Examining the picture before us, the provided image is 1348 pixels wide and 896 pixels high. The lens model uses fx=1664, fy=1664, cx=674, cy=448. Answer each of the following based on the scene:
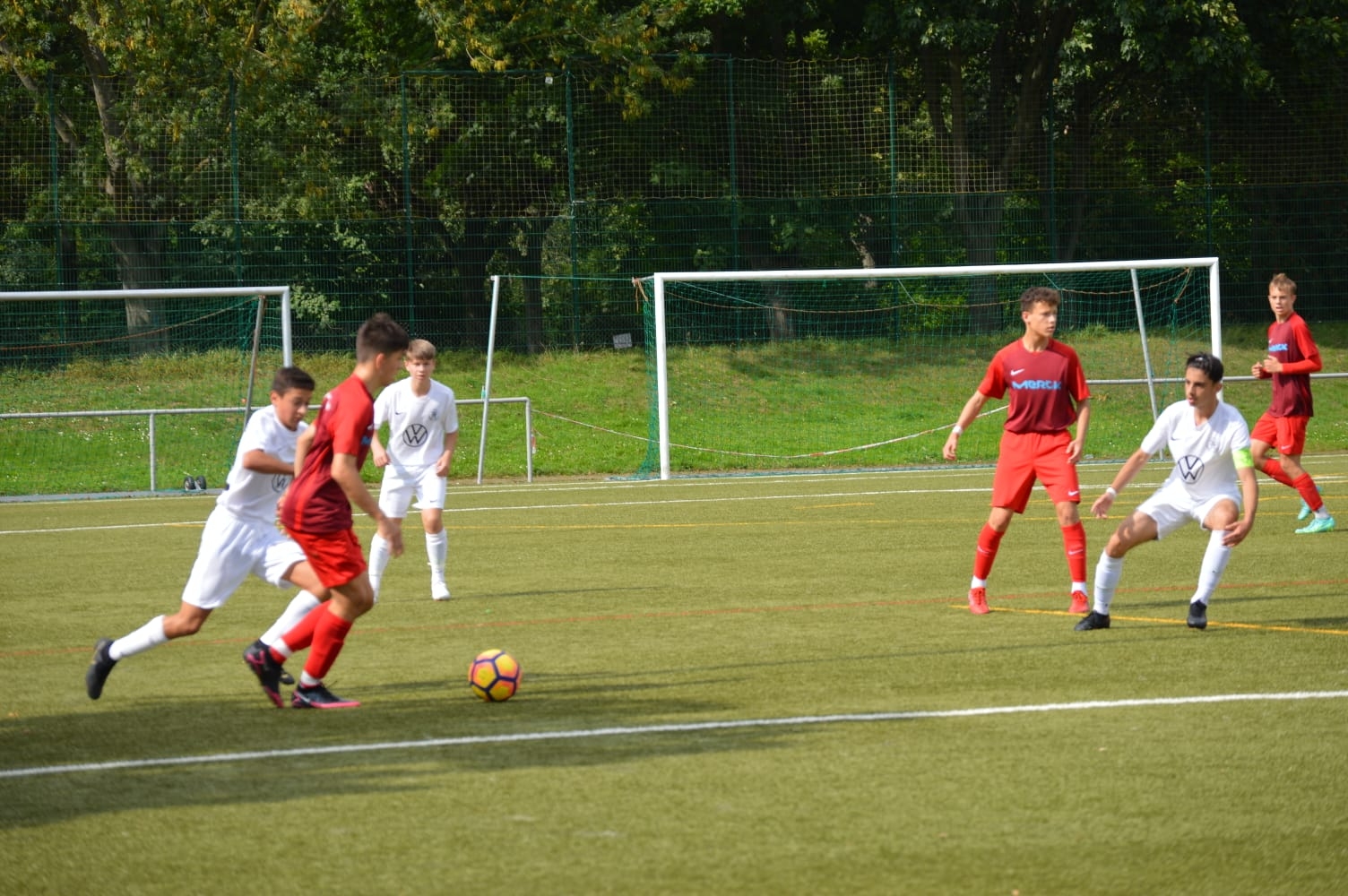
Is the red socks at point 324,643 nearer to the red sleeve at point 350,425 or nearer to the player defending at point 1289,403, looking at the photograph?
the red sleeve at point 350,425

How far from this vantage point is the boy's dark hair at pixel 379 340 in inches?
287

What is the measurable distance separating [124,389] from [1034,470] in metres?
18.5

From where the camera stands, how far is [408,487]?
11289 millimetres

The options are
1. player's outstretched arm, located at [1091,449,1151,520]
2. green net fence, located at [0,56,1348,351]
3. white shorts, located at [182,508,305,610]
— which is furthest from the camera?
green net fence, located at [0,56,1348,351]

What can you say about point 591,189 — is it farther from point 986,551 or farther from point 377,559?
point 986,551

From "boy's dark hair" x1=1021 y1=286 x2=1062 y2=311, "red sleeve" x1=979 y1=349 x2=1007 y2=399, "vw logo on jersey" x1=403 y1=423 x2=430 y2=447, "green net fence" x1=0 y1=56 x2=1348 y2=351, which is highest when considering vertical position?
"green net fence" x1=0 y1=56 x2=1348 y2=351

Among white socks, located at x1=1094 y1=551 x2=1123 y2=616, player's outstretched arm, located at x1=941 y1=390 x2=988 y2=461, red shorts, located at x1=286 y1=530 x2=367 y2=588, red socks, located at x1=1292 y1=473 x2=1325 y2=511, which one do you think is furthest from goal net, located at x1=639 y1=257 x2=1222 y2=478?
red shorts, located at x1=286 y1=530 x2=367 y2=588

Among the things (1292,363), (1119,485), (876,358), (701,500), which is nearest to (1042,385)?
(1119,485)

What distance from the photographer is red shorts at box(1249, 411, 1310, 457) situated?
1441 centimetres

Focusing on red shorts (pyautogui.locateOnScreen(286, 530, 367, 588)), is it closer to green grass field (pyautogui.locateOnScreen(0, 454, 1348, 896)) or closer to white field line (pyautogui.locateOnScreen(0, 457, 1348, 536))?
green grass field (pyautogui.locateOnScreen(0, 454, 1348, 896))

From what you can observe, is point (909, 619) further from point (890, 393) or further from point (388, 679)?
point (890, 393)

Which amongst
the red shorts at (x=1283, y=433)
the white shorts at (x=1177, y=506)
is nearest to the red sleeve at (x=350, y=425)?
the white shorts at (x=1177, y=506)

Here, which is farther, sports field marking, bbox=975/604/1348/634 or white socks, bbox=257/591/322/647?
sports field marking, bbox=975/604/1348/634

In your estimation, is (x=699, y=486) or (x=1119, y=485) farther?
(x=699, y=486)
